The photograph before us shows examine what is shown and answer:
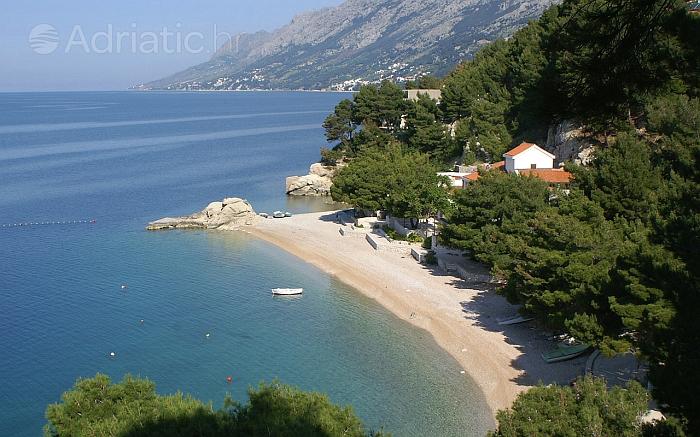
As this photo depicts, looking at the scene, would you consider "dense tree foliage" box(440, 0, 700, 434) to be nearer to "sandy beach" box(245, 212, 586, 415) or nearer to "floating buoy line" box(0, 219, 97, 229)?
"sandy beach" box(245, 212, 586, 415)

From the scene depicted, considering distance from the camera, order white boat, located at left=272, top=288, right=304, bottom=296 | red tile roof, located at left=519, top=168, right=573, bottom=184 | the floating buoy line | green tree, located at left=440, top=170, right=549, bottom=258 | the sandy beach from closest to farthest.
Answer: the sandy beach, green tree, located at left=440, top=170, right=549, bottom=258, white boat, located at left=272, top=288, right=304, bottom=296, red tile roof, located at left=519, top=168, right=573, bottom=184, the floating buoy line

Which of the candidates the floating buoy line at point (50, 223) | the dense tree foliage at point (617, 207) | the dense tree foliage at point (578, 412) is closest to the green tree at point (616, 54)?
the dense tree foliage at point (617, 207)

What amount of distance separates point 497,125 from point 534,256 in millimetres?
28413

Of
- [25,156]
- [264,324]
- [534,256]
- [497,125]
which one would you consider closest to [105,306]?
[264,324]

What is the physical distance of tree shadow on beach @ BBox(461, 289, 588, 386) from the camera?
1906 centimetres

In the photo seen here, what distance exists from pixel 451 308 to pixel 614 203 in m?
6.96

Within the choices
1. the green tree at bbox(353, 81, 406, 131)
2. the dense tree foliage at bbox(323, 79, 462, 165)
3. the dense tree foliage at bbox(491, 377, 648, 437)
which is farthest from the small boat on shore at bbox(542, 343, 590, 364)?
the green tree at bbox(353, 81, 406, 131)

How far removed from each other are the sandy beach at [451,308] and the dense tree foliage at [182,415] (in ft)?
26.2

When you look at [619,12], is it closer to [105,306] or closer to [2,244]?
[105,306]

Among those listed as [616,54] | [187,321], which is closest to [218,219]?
[187,321]

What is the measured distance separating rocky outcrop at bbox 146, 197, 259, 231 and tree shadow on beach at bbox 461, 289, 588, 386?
19800 millimetres

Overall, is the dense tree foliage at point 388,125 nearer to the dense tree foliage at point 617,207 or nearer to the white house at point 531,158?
the dense tree foliage at point 617,207

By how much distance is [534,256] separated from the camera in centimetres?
2053

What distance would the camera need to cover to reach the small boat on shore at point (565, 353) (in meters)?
19.7
